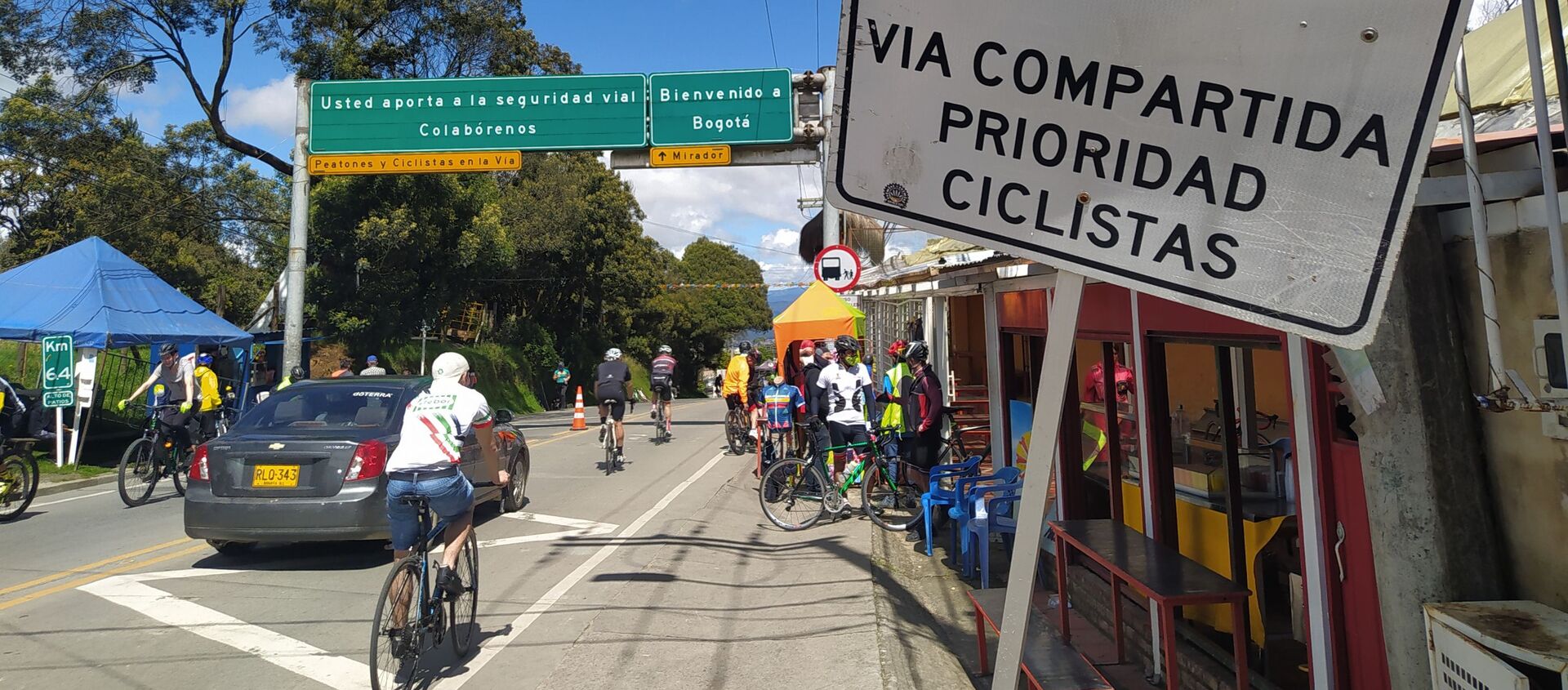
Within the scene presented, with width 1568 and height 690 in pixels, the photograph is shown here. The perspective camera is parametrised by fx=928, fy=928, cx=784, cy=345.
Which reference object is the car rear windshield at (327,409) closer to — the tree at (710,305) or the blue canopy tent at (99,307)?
the blue canopy tent at (99,307)

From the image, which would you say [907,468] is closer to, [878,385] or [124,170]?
[878,385]

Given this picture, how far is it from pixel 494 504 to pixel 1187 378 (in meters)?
7.20

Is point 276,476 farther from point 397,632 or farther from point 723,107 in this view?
point 723,107

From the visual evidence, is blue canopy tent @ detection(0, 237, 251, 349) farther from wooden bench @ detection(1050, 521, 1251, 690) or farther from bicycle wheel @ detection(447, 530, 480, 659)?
wooden bench @ detection(1050, 521, 1251, 690)

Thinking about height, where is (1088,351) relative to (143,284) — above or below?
below

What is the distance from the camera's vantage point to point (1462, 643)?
2676 mm

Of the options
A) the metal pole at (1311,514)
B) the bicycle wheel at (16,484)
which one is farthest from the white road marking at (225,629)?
the metal pole at (1311,514)

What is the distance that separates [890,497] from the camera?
30.6 feet

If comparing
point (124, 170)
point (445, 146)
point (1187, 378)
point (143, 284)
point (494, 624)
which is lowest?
point (494, 624)

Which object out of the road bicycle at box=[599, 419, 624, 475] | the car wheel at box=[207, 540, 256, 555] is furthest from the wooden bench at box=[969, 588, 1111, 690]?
the road bicycle at box=[599, 419, 624, 475]

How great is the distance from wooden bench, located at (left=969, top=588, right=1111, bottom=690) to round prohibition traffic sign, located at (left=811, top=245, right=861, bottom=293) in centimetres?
605

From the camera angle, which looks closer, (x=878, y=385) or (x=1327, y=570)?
(x=1327, y=570)

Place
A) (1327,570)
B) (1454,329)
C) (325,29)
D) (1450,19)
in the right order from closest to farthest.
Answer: (1450,19) < (1454,329) < (1327,570) < (325,29)

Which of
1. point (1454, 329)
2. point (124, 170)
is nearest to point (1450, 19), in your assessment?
point (1454, 329)
